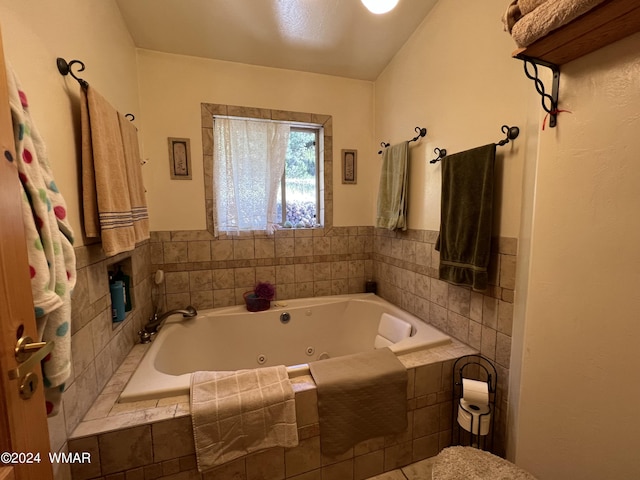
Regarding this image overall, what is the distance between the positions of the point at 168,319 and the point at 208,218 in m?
0.85

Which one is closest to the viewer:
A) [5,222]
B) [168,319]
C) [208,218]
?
[5,222]

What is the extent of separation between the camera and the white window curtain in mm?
2234

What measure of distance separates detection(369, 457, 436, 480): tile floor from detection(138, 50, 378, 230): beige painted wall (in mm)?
2067

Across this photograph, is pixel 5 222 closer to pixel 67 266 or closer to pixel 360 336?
pixel 67 266

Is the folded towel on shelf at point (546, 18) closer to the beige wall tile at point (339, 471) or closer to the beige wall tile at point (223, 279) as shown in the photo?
the beige wall tile at point (339, 471)

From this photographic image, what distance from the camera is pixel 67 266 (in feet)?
2.60

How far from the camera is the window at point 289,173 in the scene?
2.21m

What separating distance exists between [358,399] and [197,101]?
7.75ft

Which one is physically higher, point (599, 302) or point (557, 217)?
point (557, 217)

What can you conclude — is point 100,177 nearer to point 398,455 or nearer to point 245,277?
point 245,277

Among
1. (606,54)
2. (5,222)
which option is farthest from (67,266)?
(606,54)

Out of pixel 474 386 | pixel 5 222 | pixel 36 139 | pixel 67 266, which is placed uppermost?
pixel 36 139

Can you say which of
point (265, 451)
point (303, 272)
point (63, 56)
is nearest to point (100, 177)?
point (63, 56)

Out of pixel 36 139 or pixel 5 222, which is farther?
pixel 36 139
